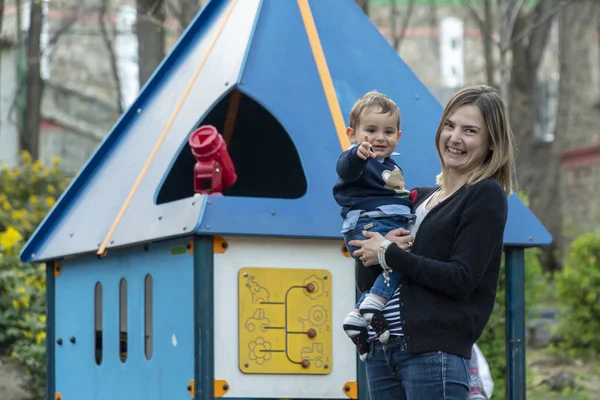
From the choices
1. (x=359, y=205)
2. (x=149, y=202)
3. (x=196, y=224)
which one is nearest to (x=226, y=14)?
(x=149, y=202)

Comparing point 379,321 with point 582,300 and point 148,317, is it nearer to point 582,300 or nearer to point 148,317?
point 148,317

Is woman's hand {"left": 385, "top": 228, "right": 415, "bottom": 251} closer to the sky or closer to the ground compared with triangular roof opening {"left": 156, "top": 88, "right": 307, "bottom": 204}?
closer to the ground

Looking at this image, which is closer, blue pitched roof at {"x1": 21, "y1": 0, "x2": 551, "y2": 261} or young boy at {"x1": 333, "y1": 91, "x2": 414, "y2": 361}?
young boy at {"x1": 333, "y1": 91, "x2": 414, "y2": 361}

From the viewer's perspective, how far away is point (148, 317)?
17.9ft

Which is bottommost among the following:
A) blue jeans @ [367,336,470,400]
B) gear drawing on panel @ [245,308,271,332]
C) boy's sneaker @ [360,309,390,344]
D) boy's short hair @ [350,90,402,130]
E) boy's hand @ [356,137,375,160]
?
blue jeans @ [367,336,470,400]

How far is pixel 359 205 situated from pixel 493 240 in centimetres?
49

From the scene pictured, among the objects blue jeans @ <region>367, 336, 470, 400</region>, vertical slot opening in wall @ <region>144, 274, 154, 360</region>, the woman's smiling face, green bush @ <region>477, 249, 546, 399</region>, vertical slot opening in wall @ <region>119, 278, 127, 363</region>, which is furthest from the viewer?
green bush @ <region>477, 249, 546, 399</region>

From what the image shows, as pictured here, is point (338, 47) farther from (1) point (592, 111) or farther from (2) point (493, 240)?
(1) point (592, 111)

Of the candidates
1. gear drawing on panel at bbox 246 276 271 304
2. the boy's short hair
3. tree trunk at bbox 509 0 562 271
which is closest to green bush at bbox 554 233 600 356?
tree trunk at bbox 509 0 562 271

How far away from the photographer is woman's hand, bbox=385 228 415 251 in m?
3.54

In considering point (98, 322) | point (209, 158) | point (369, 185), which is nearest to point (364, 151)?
point (369, 185)

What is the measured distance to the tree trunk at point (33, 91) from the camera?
15430mm

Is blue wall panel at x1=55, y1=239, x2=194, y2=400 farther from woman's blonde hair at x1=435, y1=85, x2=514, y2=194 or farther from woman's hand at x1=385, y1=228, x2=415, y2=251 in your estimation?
woman's blonde hair at x1=435, y1=85, x2=514, y2=194

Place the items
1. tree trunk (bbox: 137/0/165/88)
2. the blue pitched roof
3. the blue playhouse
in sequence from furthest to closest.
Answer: tree trunk (bbox: 137/0/165/88) < the blue pitched roof < the blue playhouse
